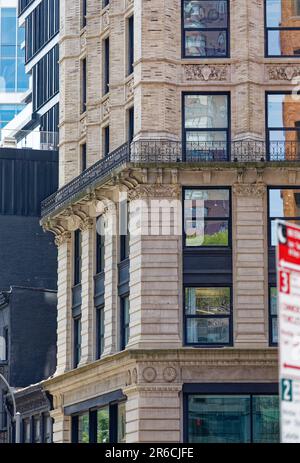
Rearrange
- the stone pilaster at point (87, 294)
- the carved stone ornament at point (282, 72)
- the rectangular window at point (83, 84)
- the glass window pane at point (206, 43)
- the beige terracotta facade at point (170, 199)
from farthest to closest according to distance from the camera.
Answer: the rectangular window at point (83, 84) → the stone pilaster at point (87, 294) → the glass window pane at point (206, 43) → the carved stone ornament at point (282, 72) → the beige terracotta facade at point (170, 199)

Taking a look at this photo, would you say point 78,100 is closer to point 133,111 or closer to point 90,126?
point 90,126

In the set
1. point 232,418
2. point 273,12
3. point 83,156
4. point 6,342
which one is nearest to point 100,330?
point 83,156

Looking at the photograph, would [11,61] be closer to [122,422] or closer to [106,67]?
[106,67]

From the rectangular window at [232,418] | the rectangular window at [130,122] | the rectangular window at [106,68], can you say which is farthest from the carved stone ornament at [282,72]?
the rectangular window at [232,418]

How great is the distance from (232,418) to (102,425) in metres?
6.78

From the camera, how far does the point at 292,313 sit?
13141mm

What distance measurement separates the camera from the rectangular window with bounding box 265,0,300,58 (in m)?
52.5

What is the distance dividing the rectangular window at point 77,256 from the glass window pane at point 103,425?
636 cm

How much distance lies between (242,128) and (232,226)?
12.0ft

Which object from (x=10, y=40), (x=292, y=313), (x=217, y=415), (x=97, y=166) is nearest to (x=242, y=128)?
(x=97, y=166)

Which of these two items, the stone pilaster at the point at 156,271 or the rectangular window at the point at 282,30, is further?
the rectangular window at the point at 282,30

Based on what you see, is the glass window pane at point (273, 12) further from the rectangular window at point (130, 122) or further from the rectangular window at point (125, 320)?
the rectangular window at point (125, 320)

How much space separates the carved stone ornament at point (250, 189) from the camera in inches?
2019

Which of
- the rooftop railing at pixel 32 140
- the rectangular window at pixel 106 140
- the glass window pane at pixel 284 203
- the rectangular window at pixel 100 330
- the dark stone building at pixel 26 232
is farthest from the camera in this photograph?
the rooftop railing at pixel 32 140
